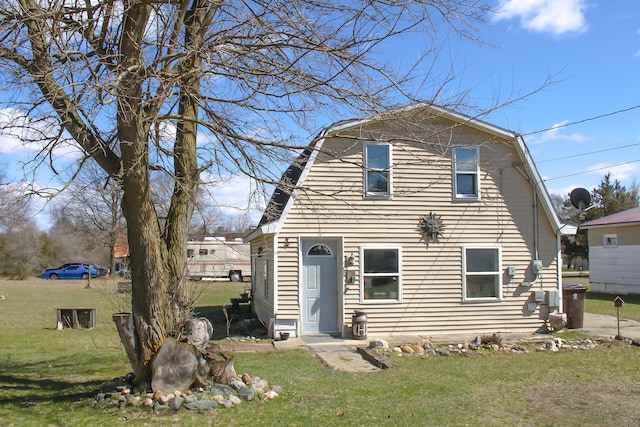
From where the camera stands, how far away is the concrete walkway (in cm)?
984

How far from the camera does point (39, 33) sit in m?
5.69

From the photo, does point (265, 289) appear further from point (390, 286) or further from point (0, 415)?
point (0, 415)

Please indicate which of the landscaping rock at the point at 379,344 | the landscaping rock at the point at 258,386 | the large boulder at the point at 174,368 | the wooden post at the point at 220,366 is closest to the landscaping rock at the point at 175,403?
the large boulder at the point at 174,368

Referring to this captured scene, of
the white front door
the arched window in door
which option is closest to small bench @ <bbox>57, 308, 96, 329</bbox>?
the white front door

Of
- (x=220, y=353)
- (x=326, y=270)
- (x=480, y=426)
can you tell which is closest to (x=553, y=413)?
(x=480, y=426)

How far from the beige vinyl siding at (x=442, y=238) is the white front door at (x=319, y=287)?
315 millimetres

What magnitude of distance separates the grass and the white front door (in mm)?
1949

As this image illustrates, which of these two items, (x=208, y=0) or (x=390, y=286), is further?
(x=390, y=286)

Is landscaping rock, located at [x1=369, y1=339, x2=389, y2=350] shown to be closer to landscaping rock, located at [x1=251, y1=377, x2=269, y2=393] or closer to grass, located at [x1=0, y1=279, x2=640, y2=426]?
grass, located at [x1=0, y1=279, x2=640, y2=426]

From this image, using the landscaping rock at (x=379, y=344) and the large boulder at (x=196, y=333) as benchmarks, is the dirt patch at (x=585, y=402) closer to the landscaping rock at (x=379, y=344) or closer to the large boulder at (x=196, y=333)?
the landscaping rock at (x=379, y=344)

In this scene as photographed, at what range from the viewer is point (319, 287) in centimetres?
1290

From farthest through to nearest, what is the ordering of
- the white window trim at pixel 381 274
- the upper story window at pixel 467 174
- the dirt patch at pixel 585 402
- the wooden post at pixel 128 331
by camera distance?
the upper story window at pixel 467 174 → the white window trim at pixel 381 274 → the wooden post at pixel 128 331 → the dirt patch at pixel 585 402

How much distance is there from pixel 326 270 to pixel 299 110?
6.77 metres

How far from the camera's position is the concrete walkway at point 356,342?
387 inches
